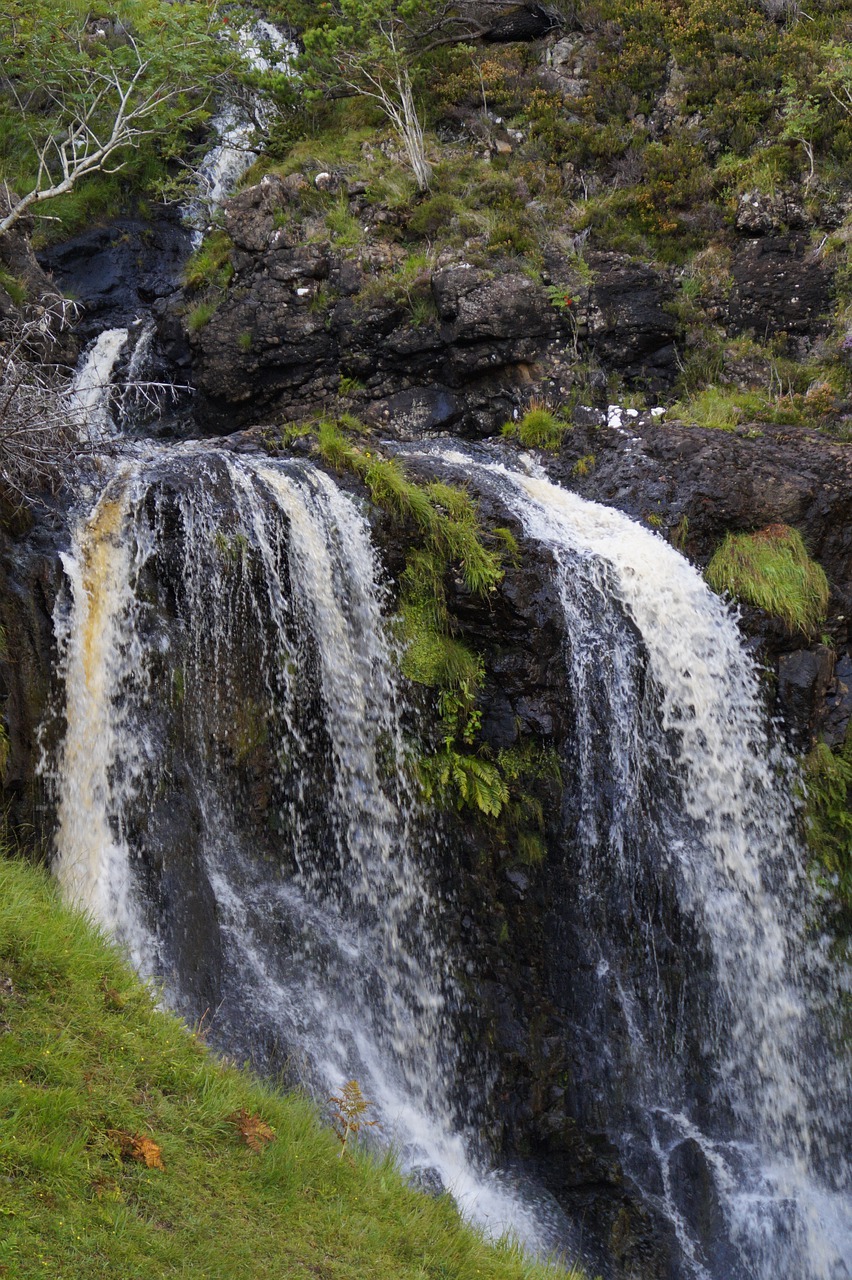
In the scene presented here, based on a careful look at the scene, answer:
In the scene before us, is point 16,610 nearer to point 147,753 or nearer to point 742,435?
point 147,753

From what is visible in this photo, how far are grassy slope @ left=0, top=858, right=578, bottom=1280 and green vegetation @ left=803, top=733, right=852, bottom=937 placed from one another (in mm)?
4568

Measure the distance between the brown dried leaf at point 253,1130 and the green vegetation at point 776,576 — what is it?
630 cm

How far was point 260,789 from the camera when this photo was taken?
23.0 feet

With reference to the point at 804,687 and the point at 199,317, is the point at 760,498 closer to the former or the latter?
the point at 804,687

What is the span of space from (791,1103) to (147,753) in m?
5.65

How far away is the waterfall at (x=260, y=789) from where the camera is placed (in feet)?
→ 20.2

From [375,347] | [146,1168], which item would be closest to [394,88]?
[375,347]

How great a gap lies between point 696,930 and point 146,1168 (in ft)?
17.4

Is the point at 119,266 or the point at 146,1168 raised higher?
the point at 119,266

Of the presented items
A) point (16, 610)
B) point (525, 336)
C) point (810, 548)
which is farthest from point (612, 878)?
point (525, 336)

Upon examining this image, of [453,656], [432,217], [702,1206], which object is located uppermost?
[432,217]

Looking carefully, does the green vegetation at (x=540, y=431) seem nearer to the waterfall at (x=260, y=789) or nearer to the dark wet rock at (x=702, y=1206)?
the waterfall at (x=260, y=789)

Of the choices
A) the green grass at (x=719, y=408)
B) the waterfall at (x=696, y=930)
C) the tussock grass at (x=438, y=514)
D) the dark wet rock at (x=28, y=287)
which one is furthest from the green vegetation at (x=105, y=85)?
the waterfall at (x=696, y=930)

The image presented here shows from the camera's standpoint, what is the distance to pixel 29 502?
6777mm
